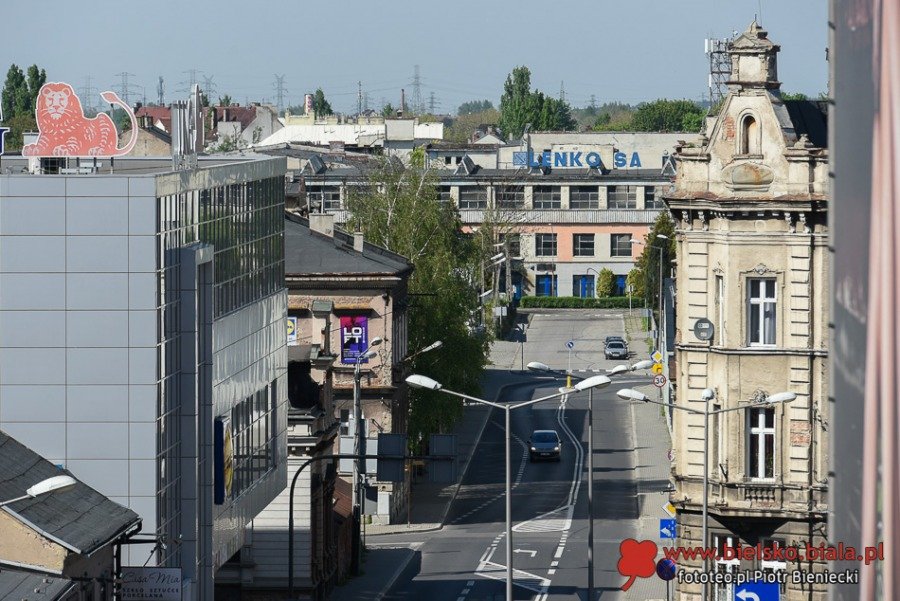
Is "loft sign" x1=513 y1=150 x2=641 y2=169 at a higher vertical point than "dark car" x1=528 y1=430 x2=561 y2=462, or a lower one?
higher

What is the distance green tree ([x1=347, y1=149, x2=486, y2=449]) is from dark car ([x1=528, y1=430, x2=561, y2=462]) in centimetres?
549

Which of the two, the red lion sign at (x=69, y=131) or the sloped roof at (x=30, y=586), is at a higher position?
the red lion sign at (x=69, y=131)

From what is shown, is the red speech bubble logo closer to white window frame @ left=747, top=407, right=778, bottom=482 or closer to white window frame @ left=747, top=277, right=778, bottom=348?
white window frame @ left=747, top=407, right=778, bottom=482

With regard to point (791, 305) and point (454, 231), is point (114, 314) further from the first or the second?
point (454, 231)

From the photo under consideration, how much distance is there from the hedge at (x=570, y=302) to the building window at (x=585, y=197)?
1005cm

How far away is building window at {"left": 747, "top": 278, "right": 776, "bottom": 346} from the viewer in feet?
174

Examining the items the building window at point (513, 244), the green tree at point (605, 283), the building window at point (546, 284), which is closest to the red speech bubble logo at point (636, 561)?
the building window at point (513, 244)

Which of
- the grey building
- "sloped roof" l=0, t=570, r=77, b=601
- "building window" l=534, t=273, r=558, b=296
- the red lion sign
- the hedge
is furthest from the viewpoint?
"building window" l=534, t=273, r=558, b=296

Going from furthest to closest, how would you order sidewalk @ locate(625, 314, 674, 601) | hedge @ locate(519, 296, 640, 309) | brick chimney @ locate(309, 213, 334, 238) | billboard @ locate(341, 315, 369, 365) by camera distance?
hedge @ locate(519, 296, 640, 309)
brick chimney @ locate(309, 213, 334, 238)
billboard @ locate(341, 315, 369, 365)
sidewalk @ locate(625, 314, 674, 601)

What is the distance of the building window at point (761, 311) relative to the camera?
174 ft

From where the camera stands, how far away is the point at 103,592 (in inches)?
1555

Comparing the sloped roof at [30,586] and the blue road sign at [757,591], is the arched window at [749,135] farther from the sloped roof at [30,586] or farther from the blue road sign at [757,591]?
the sloped roof at [30,586]

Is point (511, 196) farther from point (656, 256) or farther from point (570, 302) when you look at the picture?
point (656, 256)

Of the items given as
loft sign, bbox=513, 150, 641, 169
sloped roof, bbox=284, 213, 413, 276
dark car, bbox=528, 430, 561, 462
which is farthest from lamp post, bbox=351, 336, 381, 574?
loft sign, bbox=513, 150, 641, 169
